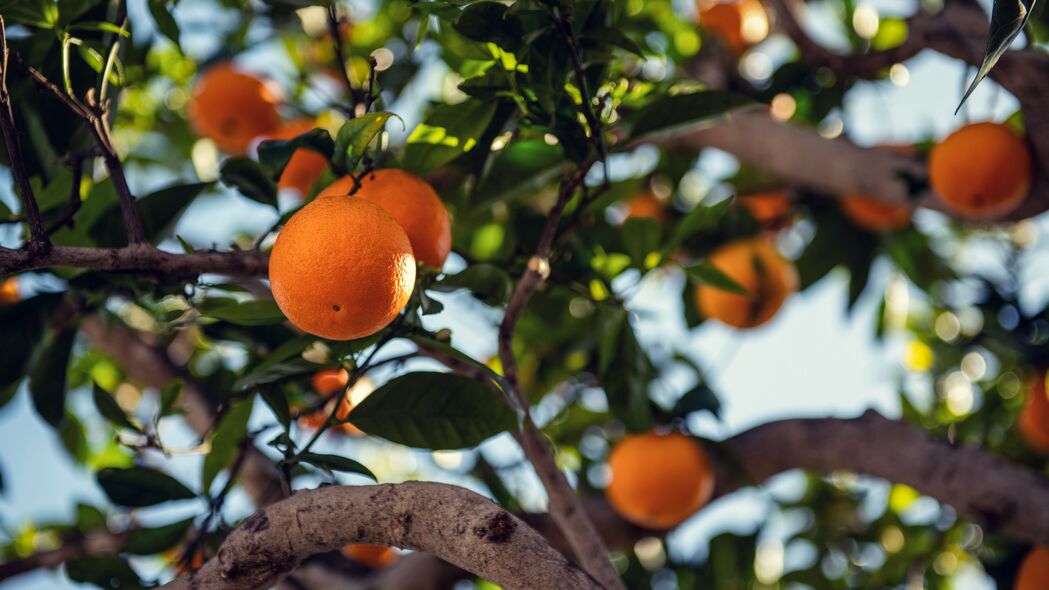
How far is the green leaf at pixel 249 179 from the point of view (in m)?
1.09

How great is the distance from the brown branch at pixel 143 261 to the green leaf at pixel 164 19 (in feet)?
1.37

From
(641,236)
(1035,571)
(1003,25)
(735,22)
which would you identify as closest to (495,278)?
(641,236)

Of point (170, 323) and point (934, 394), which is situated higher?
point (170, 323)

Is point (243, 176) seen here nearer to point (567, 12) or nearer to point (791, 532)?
point (567, 12)

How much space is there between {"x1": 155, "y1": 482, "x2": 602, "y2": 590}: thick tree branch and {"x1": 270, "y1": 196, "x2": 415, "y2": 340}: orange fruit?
0.15 meters

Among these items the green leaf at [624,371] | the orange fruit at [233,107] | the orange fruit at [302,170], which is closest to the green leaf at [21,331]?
the orange fruit at [302,170]

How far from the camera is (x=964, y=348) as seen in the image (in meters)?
1.84

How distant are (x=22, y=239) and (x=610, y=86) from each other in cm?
77

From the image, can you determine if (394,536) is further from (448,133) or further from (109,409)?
(109,409)

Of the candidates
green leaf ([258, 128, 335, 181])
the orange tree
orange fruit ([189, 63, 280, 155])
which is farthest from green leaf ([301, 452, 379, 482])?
orange fruit ([189, 63, 280, 155])

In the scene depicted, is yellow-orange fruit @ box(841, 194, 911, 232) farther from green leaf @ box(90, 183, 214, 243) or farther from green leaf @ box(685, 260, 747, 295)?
green leaf @ box(90, 183, 214, 243)

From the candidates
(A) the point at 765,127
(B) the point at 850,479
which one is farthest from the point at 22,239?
(B) the point at 850,479

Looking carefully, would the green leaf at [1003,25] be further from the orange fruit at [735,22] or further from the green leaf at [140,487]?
the orange fruit at [735,22]

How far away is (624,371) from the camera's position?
4.61 feet
